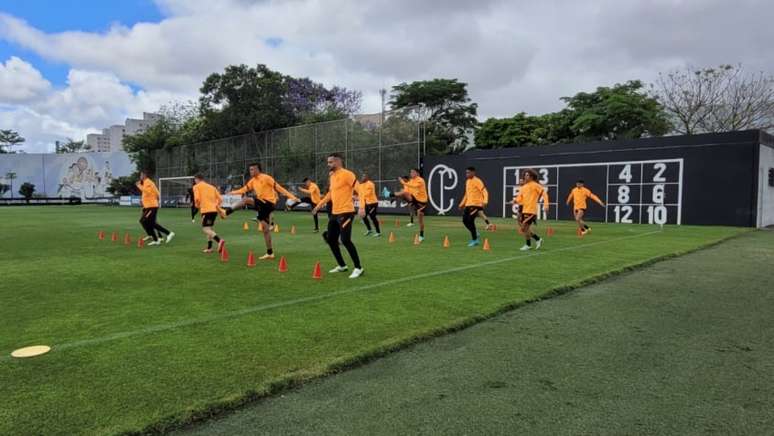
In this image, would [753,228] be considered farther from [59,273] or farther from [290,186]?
[290,186]

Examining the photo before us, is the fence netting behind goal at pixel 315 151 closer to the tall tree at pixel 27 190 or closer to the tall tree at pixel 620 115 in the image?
the tall tree at pixel 620 115

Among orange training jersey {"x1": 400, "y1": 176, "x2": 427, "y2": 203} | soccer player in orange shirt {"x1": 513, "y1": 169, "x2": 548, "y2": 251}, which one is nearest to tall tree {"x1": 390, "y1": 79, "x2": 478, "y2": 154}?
orange training jersey {"x1": 400, "y1": 176, "x2": 427, "y2": 203}

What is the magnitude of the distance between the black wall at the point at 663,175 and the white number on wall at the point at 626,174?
0.04 m

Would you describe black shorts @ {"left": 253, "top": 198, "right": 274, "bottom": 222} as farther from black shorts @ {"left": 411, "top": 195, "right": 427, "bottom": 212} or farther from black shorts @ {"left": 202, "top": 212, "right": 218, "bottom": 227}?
black shorts @ {"left": 411, "top": 195, "right": 427, "bottom": 212}

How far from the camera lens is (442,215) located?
28.4 metres

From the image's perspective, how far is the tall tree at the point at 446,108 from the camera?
48219 mm

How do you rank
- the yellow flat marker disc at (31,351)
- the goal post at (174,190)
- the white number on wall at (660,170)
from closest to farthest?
1. the yellow flat marker disc at (31,351)
2. the white number on wall at (660,170)
3. the goal post at (174,190)

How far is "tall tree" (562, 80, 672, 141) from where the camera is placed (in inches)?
1436

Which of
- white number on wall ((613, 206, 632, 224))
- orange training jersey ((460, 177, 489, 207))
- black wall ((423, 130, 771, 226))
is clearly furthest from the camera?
white number on wall ((613, 206, 632, 224))

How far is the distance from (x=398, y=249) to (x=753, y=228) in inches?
585

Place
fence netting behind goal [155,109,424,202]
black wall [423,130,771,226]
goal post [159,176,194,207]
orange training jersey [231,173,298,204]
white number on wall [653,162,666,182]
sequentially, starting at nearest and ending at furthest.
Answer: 1. orange training jersey [231,173,298,204]
2. black wall [423,130,771,226]
3. white number on wall [653,162,666,182]
4. fence netting behind goal [155,109,424,202]
5. goal post [159,176,194,207]

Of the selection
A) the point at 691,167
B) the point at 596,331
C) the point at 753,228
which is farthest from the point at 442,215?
the point at 596,331

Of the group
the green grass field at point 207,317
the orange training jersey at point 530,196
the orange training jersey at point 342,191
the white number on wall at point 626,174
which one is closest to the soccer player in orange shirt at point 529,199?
the orange training jersey at point 530,196

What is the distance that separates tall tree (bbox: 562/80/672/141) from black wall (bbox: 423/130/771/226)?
1583cm
